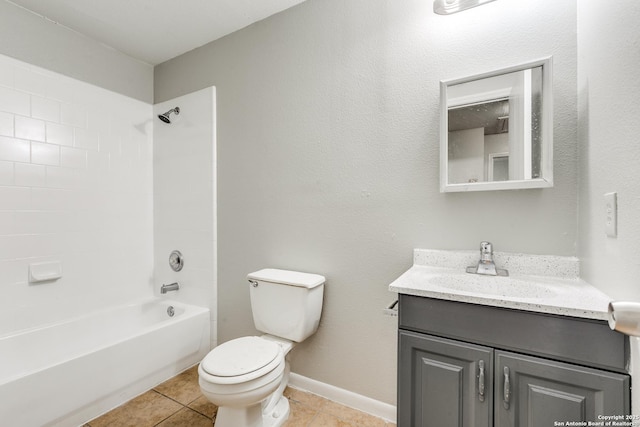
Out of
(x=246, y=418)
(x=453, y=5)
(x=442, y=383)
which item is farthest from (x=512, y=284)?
(x=246, y=418)

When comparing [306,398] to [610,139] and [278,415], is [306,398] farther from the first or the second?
[610,139]

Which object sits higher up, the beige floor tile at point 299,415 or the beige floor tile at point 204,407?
the beige floor tile at point 299,415

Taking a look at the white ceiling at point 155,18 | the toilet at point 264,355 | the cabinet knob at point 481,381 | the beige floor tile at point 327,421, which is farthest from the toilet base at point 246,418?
the white ceiling at point 155,18

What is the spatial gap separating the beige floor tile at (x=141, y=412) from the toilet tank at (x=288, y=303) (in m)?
0.70

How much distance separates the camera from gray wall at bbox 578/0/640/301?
823 millimetres

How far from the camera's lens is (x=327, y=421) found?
1.55 meters

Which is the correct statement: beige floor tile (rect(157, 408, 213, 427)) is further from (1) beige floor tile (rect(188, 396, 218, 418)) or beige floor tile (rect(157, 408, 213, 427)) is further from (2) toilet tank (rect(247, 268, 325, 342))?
(2) toilet tank (rect(247, 268, 325, 342))

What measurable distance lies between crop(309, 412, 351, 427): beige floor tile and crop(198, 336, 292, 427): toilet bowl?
0.17 m

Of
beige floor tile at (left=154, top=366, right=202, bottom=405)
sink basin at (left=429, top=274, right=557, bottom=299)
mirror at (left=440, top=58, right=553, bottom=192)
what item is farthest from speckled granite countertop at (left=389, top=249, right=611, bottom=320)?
beige floor tile at (left=154, top=366, right=202, bottom=405)

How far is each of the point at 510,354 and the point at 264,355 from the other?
1.02m

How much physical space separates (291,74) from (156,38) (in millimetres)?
1176

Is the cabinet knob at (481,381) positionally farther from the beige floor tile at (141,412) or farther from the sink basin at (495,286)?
the beige floor tile at (141,412)

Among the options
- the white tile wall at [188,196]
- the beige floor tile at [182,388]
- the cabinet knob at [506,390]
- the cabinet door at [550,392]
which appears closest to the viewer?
the cabinet door at [550,392]

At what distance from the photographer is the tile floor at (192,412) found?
61.0 inches
